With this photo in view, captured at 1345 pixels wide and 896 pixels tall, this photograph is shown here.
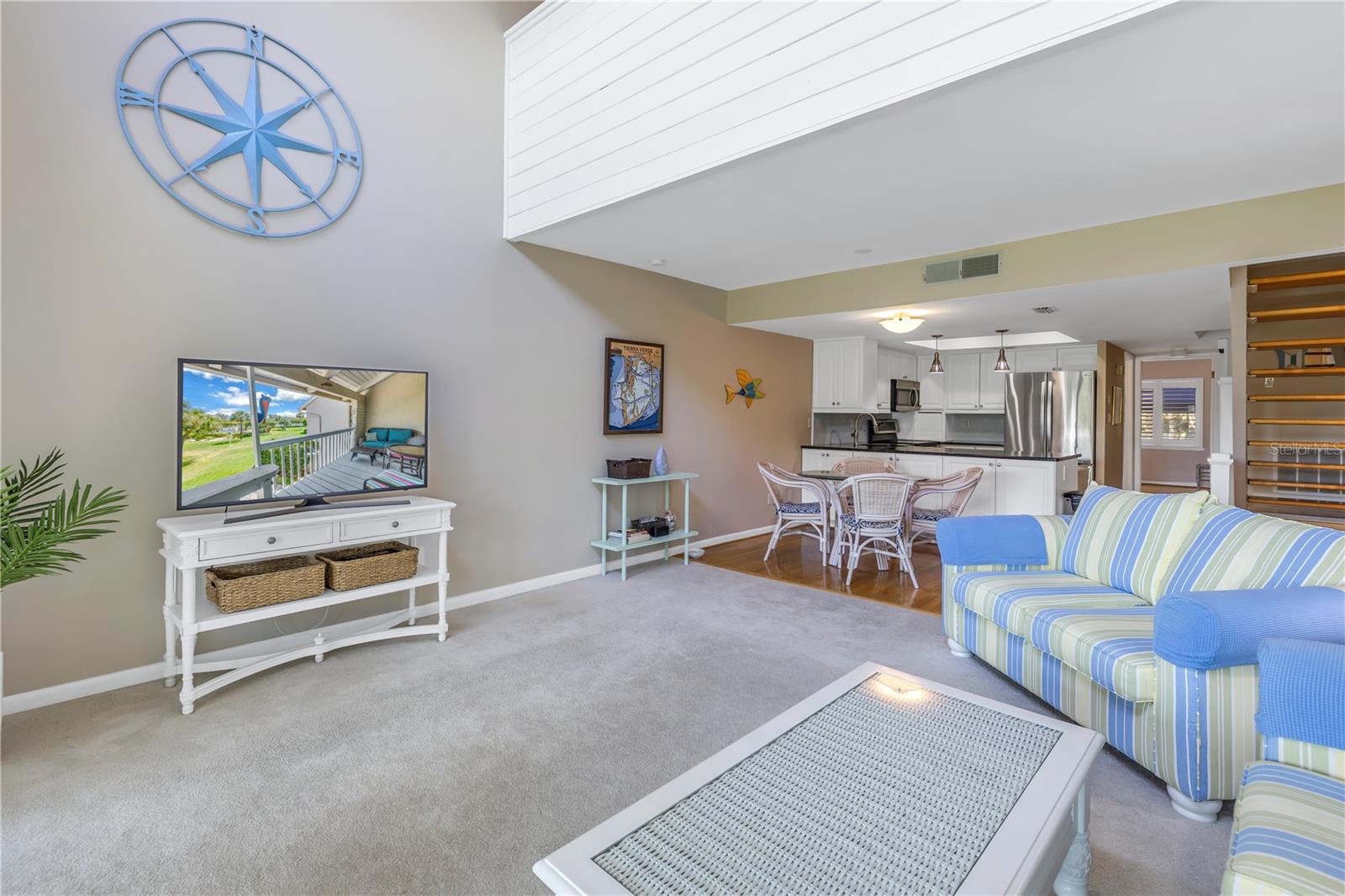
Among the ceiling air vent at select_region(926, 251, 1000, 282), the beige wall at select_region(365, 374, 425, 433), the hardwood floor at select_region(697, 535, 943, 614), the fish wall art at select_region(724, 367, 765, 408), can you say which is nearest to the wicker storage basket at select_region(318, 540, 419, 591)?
the beige wall at select_region(365, 374, 425, 433)

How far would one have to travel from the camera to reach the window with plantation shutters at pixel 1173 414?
379 inches

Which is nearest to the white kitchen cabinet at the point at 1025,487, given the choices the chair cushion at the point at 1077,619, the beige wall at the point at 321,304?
the chair cushion at the point at 1077,619

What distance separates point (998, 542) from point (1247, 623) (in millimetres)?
1298

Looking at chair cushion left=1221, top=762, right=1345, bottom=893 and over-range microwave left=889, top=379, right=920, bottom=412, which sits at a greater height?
over-range microwave left=889, top=379, right=920, bottom=412

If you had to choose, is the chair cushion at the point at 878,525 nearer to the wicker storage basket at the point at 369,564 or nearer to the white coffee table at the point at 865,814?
the white coffee table at the point at 865,814

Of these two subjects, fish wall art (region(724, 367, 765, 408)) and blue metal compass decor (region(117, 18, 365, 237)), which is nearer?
blue metal compass decor (region(117, 18, 365, 237))

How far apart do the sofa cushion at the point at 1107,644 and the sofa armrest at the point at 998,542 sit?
1.94 ft

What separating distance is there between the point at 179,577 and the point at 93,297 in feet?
4.19

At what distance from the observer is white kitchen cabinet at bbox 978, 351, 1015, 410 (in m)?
7.45

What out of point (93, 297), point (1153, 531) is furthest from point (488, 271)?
point (1153, 531)

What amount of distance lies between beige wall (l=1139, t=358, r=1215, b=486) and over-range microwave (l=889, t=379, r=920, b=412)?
4275 mm

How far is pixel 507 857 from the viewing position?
172 cm

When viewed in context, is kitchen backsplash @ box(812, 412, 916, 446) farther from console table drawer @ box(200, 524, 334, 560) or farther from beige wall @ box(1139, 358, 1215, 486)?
console table drawer @ box(200, 524, 334, 560)

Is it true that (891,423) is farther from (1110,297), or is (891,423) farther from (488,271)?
(488,271)
